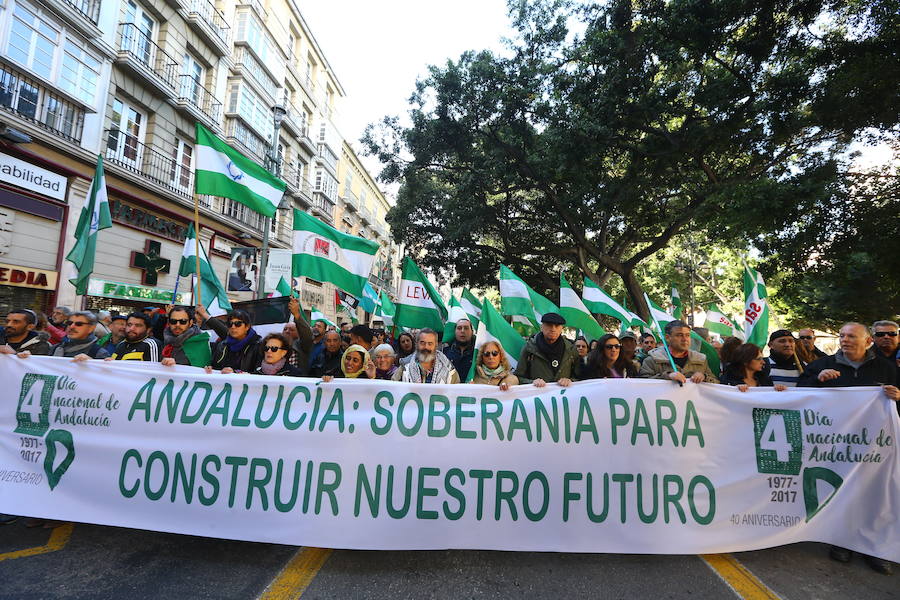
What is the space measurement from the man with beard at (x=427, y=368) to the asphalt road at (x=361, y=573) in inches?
58.3

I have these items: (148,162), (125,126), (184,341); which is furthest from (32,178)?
(184,341)

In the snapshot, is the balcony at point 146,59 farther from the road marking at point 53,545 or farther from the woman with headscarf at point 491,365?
the woman with headscarf at point 491,365

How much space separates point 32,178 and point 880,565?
15598mm

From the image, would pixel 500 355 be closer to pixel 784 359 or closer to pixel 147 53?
pixel 784 359

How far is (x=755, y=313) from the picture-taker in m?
5.91

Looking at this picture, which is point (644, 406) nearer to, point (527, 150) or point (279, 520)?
point (279, 520)

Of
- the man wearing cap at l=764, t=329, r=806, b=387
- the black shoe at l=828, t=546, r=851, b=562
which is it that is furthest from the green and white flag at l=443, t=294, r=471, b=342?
the black shoe at l=828, t=546, r=851, b=562

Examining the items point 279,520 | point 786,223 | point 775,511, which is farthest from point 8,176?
point 786,223

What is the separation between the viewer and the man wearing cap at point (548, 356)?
15.0ft

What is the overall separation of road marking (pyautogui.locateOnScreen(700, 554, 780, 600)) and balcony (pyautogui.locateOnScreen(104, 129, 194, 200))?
16.2 metres

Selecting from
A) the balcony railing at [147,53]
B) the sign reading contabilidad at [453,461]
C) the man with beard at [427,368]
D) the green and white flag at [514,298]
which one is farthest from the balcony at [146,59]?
the man with beard at [427,368]

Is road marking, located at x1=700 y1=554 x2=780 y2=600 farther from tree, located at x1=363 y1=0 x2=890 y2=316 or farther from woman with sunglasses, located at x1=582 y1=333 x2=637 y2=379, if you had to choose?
tree, located at x1=363 y1=0 x2=890 y2=316

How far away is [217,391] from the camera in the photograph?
3361 mm

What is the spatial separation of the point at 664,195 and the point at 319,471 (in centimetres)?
1468
